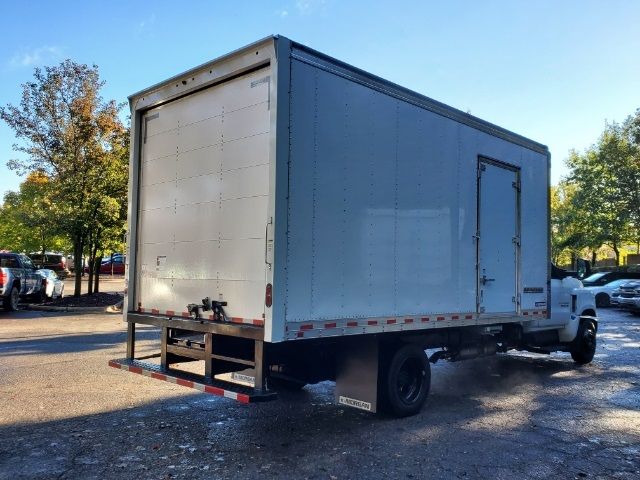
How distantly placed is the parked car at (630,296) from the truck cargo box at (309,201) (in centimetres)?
1622

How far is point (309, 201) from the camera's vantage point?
499 centimetres

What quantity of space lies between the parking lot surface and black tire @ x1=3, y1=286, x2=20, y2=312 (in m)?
9.96

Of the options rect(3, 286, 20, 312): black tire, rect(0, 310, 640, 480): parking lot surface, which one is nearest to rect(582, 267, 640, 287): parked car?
rect(0, 310, 640, 480): parking lot surface

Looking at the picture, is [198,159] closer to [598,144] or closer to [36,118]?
[36,118]

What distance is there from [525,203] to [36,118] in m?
17.3

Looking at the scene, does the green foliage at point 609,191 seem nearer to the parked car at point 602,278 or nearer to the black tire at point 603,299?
the parked car at point 602,278

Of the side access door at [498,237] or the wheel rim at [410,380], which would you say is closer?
the wheel rim at [410,380]

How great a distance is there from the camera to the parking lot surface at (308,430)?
4.74 metres

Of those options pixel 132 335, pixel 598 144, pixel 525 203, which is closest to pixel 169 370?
pixel 132 335

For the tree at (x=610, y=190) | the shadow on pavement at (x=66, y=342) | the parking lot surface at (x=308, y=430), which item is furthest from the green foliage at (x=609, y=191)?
the shadow on pavement at (x=66, y=342)

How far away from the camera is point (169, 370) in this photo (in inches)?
228

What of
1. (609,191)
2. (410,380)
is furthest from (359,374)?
(609,191)

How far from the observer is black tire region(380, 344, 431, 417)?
604 cm

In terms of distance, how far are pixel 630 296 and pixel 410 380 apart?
60.5ft
